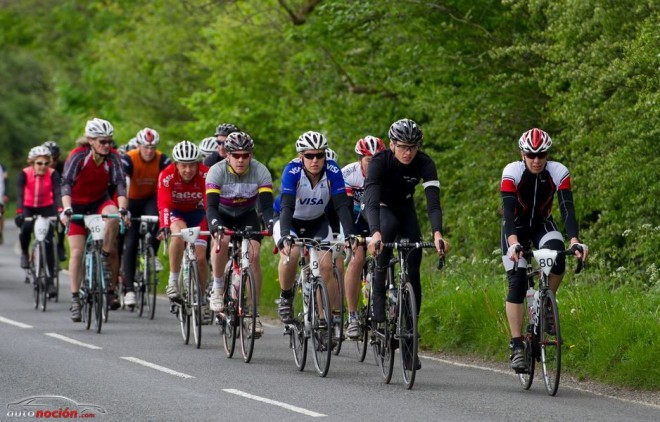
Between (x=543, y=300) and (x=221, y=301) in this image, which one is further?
(x=221, y=301)

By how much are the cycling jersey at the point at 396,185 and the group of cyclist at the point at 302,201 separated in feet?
0.04

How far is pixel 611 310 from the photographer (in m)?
12.5

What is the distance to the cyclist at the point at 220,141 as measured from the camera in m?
16.5

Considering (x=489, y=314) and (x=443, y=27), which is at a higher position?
(x=443, y=27)

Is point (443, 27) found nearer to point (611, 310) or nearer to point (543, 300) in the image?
point (611, 310)

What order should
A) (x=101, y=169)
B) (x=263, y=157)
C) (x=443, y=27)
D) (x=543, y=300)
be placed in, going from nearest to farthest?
(x=543, y=300) < (x=101, y=169) < (x=443, y=27) < (x=263, y=157)

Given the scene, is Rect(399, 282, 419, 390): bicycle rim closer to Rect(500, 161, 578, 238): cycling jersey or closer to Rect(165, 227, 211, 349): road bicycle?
Rect(500, 161, 578, 238): cycling jersey

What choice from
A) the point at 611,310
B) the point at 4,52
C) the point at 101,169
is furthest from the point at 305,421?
the point at 4,52

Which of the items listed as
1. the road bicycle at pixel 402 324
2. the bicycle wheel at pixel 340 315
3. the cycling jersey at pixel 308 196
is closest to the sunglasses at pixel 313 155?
the cycling jersey at pixel 308 196

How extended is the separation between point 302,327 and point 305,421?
9.88 feet

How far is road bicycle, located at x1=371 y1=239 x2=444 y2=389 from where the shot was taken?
36.6 feet

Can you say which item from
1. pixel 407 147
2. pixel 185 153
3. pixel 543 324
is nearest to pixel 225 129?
pixel 185 153

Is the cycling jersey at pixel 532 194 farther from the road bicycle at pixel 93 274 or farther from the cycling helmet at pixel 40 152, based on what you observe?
the cycling helmet at pixel 40 152

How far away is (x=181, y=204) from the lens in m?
15.4
